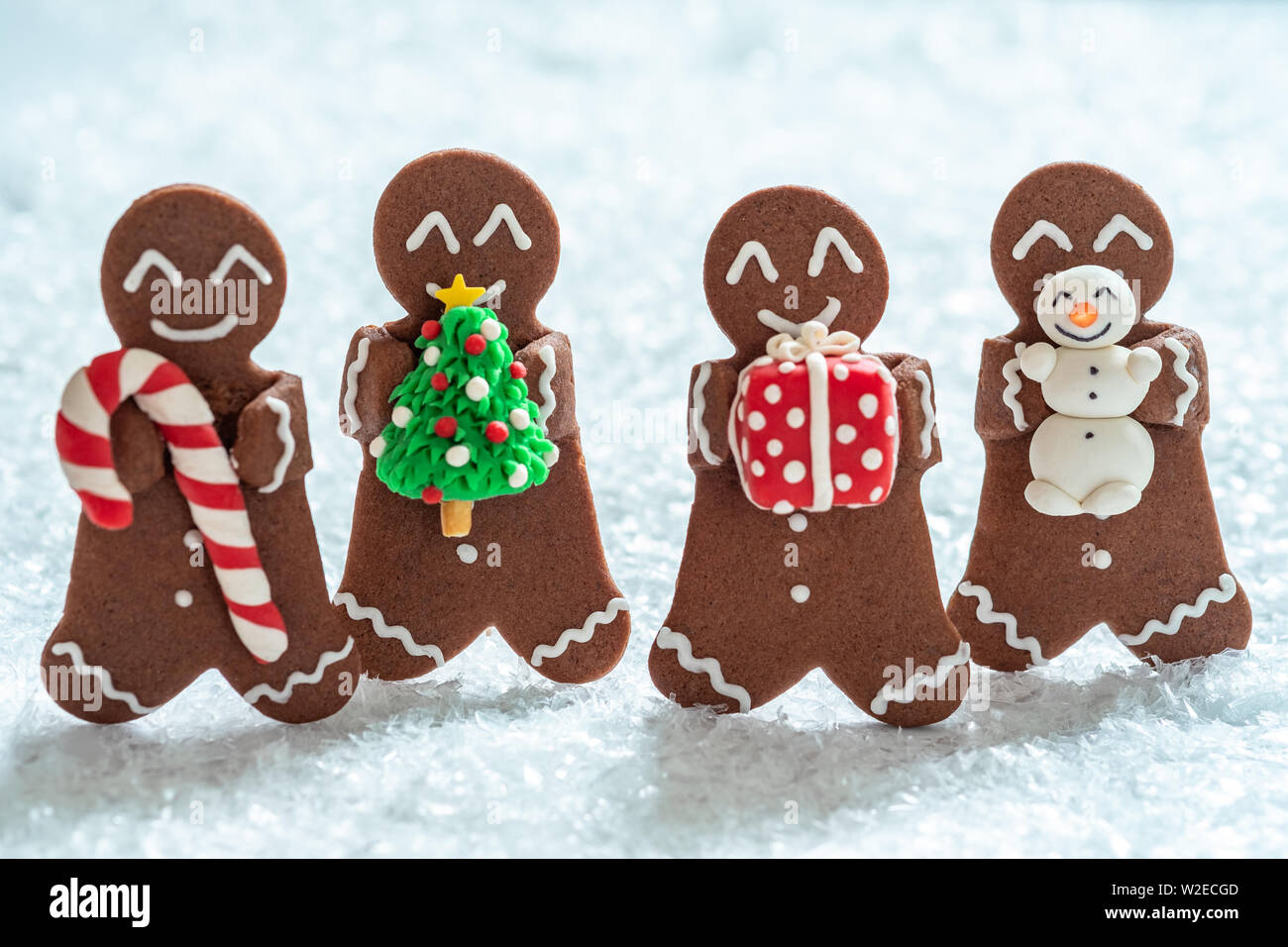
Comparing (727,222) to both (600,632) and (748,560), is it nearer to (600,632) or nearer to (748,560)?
(748,560)

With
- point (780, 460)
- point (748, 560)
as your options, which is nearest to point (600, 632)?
point (748, 560)

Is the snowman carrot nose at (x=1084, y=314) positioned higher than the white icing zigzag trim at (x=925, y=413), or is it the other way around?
the snowman carrot nose at (x=1084, y=314)

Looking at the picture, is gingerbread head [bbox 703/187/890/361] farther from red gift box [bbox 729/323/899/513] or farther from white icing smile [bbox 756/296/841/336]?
red gift box [bbox 729/323/899/513]

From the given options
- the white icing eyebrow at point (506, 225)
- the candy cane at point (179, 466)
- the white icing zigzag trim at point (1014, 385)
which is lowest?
the candy cane at point (179, 466)

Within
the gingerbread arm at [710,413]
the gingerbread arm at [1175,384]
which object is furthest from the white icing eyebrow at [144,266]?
the gingerbread arm at [1175,384]

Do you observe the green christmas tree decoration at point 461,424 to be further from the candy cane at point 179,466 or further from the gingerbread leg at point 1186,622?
the gingerbread leg at point 1186,622
